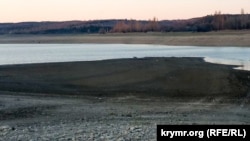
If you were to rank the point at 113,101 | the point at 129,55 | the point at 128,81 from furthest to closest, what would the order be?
1. the point at 129,55
2. the point at 128,81
3. the point at 113,101

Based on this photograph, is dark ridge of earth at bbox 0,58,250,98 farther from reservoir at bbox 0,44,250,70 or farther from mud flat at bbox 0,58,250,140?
reservoir at bbox 0,44,250,70

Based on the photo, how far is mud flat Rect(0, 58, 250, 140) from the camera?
1193cm

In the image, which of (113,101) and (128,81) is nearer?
(113,101)

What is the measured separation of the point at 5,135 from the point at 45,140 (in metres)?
1.17

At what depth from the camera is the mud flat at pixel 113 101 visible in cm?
1193

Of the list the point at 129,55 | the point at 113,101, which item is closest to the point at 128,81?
the point at 113,101

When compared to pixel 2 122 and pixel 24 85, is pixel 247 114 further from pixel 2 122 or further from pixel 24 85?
pixel 24 85

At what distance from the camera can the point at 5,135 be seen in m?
11.1

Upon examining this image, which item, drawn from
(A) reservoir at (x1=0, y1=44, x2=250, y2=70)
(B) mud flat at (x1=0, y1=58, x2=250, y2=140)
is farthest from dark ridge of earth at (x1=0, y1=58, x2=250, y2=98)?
(A) reservoir at (x1=0, y1=44, x2=250, y2=70)

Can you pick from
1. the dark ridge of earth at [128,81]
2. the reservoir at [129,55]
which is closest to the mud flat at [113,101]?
the dark ridge of earth at [128,81]

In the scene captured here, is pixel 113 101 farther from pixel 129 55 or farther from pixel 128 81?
pixel 129 55

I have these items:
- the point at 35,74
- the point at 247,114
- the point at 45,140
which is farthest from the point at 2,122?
the point at 35,74

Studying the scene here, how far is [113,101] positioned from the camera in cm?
1947

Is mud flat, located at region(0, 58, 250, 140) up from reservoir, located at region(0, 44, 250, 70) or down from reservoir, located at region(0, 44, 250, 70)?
up
